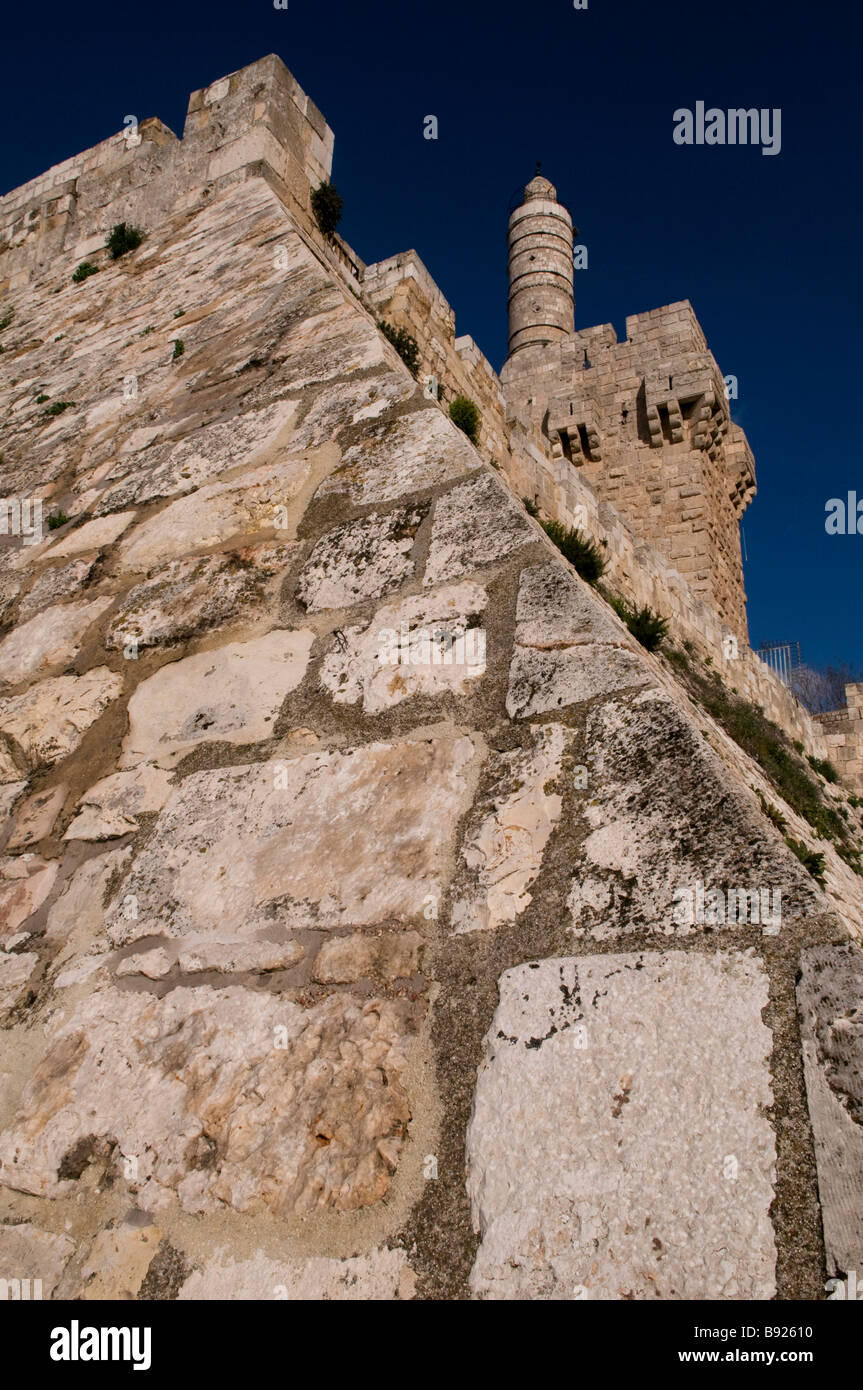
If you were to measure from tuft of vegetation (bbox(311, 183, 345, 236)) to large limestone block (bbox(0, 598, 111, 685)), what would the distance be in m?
3.47

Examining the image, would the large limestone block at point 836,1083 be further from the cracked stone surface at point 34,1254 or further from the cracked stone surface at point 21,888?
the cracked stone surface at point 21,888

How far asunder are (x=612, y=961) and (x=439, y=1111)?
0.35 meters

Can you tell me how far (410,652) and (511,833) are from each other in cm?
58

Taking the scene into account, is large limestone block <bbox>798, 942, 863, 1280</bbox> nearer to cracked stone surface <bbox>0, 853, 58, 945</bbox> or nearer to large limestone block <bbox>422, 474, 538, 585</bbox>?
large limestone block <bbox>422, 474, 538, 585</bbox>

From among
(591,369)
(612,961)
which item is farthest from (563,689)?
(591,369)

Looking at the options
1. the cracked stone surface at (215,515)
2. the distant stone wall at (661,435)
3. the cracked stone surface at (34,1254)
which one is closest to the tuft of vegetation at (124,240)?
the cracked stone surface at (215,515)

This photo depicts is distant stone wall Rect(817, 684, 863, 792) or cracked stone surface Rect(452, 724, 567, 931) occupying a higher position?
distant stone wall Rect(817, 684, 863, 792)

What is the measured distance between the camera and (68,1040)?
1647 millimetres

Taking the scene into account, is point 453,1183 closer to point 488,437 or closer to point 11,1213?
point 11,1213

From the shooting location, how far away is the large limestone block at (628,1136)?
105 cm

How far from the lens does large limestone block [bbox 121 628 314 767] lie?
82.7 inches

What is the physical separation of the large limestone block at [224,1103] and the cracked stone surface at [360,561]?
104 cm

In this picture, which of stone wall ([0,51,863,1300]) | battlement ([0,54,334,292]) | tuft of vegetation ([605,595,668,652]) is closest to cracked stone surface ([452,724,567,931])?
stone wall ([0,51,863,1300])

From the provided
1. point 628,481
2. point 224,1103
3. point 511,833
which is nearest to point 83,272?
point 511,833
